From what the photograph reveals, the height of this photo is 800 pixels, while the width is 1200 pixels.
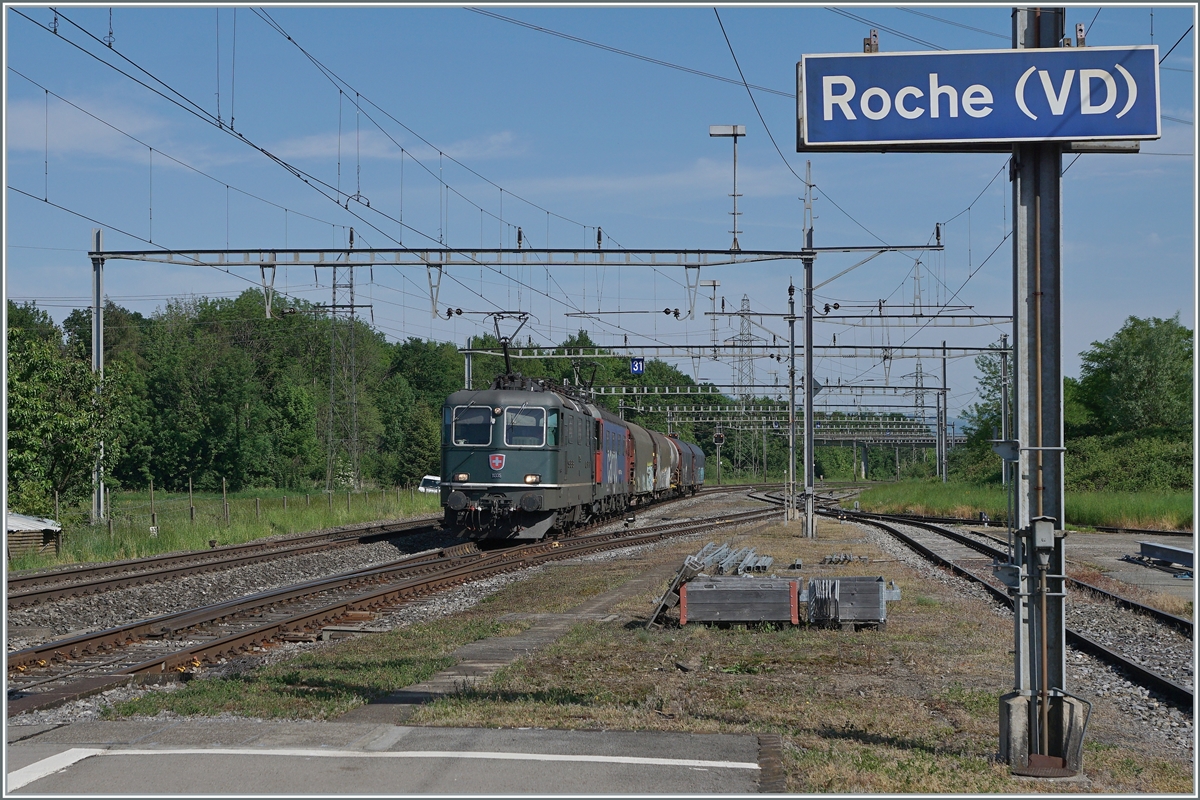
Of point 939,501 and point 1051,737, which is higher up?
point 1051,737

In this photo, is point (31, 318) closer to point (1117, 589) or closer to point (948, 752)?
point (1117, 589)

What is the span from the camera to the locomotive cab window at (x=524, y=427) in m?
24.8

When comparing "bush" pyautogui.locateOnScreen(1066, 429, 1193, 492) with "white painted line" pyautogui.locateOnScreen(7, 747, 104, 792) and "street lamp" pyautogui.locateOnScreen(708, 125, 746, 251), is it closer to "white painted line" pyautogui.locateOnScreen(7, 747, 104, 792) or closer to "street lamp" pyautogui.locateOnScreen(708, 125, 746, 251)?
"street lamp" pyautogui.locateOnScreen(708, 125, 746, 251)

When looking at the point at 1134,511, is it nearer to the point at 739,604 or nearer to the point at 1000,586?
the point at 1000,586

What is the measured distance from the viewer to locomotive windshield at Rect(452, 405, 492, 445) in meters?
24.9

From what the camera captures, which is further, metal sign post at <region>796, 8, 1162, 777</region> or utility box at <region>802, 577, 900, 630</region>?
utility box at <region>802, 577, 900, 630</region>

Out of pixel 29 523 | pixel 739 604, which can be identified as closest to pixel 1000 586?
pixel 739 604

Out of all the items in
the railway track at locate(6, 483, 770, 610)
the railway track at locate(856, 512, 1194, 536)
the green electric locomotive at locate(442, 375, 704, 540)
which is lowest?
the railway track at locate(856, 512, 1194, 536)

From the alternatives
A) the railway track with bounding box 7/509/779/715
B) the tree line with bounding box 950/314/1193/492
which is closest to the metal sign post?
the railway track with bounding box 7/509/779/715

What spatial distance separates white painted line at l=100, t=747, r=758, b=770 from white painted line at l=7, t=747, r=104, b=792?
0.42 ft

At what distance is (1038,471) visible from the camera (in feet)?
22.6

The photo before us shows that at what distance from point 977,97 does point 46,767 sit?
6593mm

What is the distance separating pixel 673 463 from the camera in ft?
181

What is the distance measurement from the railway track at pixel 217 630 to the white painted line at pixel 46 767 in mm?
2184
